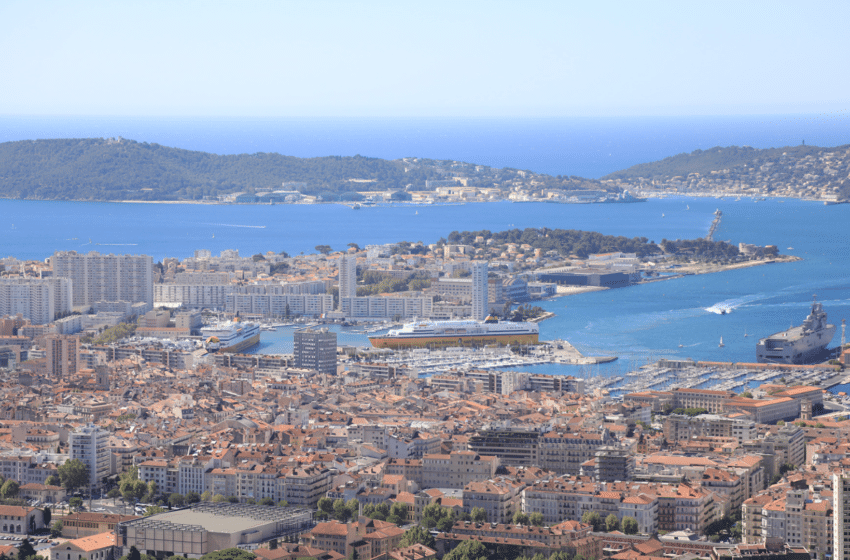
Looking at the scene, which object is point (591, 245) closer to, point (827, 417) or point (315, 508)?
point (827, 417)

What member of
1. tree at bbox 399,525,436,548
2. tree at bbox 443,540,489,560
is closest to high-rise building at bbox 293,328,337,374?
tree at bbox 399,525,436,548

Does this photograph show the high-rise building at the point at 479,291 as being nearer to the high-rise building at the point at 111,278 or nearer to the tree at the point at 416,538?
the high-rise building at the point at 111,278

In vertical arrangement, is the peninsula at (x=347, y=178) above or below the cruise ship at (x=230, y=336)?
above

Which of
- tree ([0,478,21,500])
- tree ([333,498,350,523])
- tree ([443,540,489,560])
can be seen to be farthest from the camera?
tree ([0,478,21,500])

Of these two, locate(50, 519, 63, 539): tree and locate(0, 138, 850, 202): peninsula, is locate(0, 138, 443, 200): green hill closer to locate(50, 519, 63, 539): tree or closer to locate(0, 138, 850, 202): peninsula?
locate(0, 138, 850, 202): peninsula

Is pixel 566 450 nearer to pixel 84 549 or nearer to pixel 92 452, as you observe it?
pixel 92 452

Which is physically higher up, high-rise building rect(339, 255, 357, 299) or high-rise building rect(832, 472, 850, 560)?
high-rise building rect(832, 472, 850, 560)

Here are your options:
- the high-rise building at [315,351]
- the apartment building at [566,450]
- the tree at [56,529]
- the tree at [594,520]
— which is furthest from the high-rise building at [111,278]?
the tree at [594,520]
